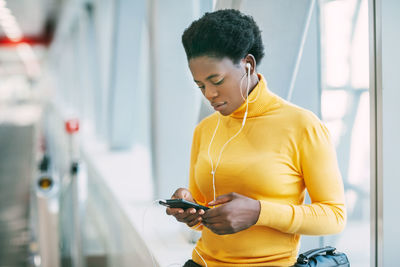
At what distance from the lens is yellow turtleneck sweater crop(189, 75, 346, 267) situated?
1.19m

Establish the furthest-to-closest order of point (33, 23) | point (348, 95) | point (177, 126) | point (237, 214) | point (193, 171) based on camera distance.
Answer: point (33, 23)
point (177, 126)
point (348, 95)
point (193, 171)
point (237, 214)

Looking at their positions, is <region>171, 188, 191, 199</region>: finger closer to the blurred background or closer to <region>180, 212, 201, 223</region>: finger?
<region>180, 212, 201, 223</region>: finger

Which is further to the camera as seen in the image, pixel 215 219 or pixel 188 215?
pixel 188 215

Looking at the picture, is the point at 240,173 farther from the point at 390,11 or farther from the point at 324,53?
the point at 324,53

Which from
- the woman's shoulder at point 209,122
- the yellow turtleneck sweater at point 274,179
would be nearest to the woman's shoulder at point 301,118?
the yellow turtleneck sweater at point 274,179

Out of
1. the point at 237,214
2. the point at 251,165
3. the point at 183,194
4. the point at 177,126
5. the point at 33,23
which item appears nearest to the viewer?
the point at 237,214

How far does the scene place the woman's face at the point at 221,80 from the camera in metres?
1.31

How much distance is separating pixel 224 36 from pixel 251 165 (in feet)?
1.26

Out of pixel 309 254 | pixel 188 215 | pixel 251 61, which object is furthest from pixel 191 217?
pixel 251 61

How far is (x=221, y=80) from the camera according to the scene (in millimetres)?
1321

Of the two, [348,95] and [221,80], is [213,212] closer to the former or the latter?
[221,80]

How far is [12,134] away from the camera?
16188 millimetres

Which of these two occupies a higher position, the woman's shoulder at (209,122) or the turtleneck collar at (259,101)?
the turtleneck collar at (259,101)

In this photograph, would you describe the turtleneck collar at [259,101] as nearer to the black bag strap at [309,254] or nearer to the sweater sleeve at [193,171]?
the sweater sleeve at [193,171]
